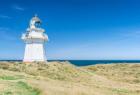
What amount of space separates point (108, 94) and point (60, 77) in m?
12.1

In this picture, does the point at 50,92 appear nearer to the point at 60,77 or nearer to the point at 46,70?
the point at 60,77

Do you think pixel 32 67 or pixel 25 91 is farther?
pixel 32 67

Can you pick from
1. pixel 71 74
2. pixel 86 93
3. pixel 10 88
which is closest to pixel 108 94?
pixel 86 93

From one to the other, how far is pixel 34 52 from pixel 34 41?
151 cm

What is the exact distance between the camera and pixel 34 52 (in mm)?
34531

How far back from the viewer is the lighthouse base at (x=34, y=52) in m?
34.5

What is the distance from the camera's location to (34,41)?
34.6 meters

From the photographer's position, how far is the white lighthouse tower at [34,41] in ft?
113

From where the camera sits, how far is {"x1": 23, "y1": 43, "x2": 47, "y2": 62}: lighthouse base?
34469 millimetres

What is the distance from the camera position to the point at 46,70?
34.9 metres

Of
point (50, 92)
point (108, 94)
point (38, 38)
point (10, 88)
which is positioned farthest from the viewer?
point (38, 38)

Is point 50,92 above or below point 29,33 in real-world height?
below

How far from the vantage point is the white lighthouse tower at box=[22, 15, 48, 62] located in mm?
34406

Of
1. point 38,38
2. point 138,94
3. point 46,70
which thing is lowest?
point 138,94
